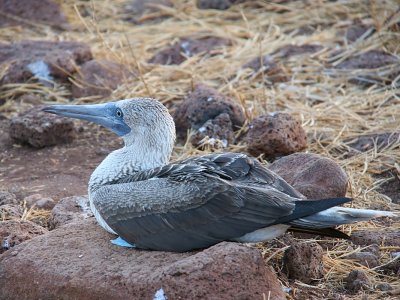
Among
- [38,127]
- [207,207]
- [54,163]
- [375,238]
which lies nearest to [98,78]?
[38,127]

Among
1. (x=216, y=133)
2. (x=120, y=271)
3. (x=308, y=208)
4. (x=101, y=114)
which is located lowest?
(x=216, y=133)

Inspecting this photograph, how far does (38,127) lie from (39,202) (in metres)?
1.41

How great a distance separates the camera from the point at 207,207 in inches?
197

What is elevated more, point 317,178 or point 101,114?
point 101,114

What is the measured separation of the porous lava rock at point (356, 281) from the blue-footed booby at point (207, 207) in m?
0.33

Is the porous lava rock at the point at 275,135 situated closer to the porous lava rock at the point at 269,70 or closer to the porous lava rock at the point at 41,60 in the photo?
the porous lava rock at the point at 269,70

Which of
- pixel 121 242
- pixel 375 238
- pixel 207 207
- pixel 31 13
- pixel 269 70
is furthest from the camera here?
pixel 31 13

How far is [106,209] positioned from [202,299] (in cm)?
100

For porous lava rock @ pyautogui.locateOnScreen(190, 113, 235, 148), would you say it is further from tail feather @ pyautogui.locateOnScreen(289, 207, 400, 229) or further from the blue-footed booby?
tail feather @ pyautogui.locateOnScreen(289, 207, 400, 229)

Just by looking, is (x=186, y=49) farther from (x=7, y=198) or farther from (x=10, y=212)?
(x=10, y=212)

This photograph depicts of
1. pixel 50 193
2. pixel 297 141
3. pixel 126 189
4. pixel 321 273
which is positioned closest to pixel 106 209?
pixel 126 189

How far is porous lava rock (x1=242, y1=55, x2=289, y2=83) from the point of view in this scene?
9.16 meters

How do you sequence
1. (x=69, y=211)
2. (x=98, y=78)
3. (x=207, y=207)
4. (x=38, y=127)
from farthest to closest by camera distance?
(x=98, y=78) → (x=38, y=127) → (x=69, y=211) → (x=207, y=207)

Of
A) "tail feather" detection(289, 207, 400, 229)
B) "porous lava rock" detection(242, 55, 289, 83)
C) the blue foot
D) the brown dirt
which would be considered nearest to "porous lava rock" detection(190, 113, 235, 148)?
the brown dirt
